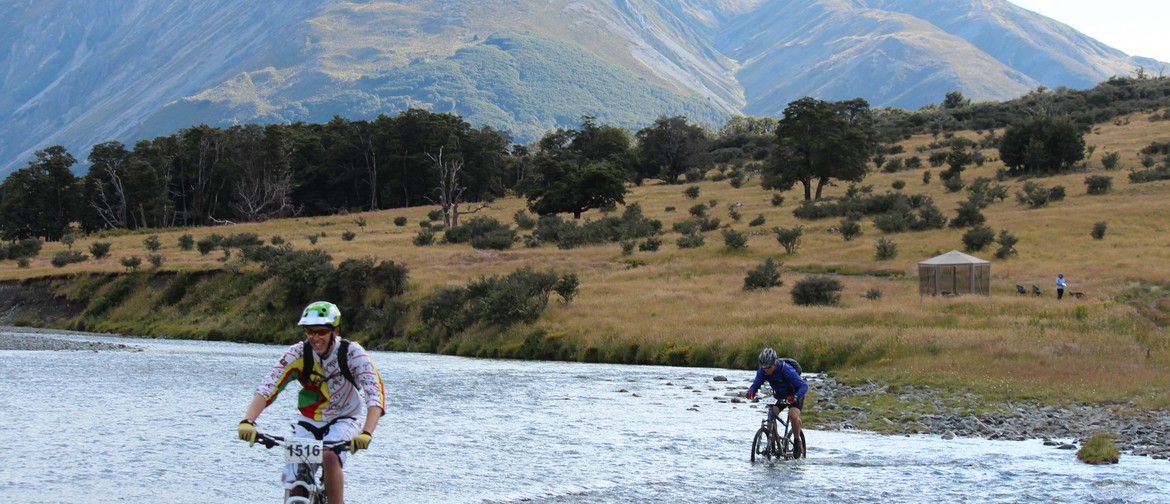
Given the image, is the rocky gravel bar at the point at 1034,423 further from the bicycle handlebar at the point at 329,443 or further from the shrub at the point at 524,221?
the shrub at the point at 524,221

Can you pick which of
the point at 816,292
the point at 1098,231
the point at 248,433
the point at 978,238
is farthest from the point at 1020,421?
the point at 1098,231

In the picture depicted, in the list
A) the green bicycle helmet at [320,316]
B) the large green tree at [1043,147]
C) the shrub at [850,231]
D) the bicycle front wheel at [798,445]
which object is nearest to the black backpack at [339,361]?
the green bicycle helmet at [320,316]

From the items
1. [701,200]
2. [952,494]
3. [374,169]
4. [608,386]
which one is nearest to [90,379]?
[608,386]

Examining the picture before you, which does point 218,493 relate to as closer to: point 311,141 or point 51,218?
point 51,218

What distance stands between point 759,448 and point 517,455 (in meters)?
5.01

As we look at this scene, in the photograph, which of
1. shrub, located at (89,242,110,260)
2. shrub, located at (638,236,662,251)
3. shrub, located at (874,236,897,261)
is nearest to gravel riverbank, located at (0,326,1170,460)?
shrub, located at (874,236,897,261)

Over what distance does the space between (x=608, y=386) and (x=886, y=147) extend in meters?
107

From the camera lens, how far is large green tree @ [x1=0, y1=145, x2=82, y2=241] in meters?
114

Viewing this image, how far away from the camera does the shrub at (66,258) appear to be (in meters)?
81.5

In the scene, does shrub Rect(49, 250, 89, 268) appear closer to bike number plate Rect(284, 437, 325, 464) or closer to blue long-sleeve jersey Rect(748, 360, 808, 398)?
blue long-sleeve jersey Rect(748, 360, 808, 398)

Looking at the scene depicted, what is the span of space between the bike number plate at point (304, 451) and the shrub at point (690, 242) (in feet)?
217

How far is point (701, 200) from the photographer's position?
366 feet

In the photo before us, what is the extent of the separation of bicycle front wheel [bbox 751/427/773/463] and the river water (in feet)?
1.06

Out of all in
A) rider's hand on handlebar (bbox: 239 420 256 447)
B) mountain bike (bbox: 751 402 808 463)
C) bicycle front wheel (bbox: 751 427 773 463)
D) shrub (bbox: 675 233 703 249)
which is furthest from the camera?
shrub (bbox: 675 233 703 249)
